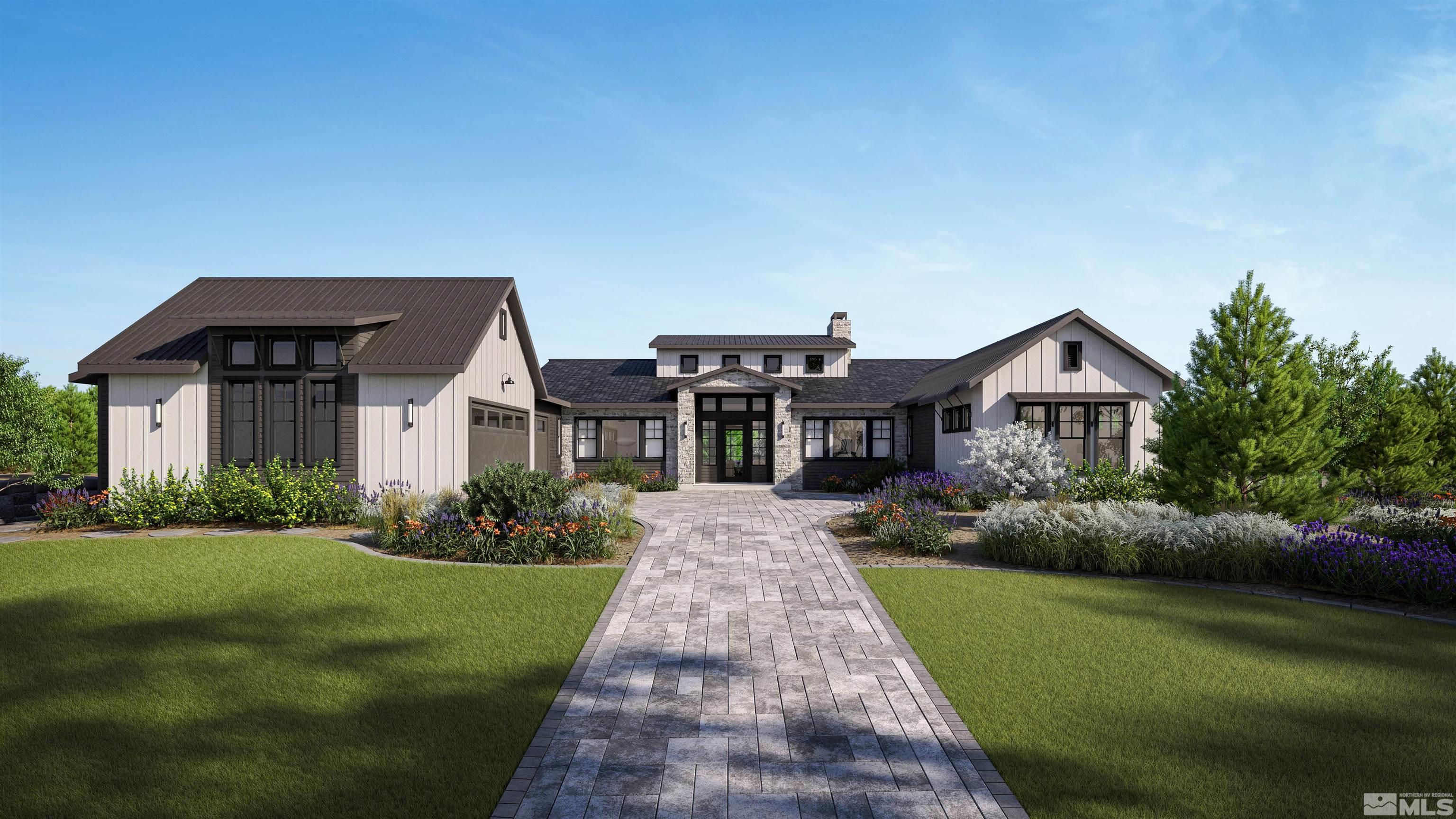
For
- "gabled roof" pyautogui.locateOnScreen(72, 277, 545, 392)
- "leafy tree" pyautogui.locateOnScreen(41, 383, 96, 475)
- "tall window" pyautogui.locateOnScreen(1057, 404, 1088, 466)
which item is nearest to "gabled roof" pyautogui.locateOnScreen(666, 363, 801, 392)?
"gabled roof" pyautogui.locateOnScreen(72, 277, 545, 392)

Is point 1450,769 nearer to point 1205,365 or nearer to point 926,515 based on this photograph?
point 926,515

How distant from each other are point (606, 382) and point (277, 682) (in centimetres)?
2195

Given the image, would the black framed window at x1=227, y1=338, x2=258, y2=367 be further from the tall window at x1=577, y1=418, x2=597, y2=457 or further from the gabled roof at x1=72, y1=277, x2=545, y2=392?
the tall window at x1=577, y1=418, x2=597, y2=457

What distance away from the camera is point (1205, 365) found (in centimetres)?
1175

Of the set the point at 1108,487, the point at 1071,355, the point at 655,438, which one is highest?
the point at 1071,355

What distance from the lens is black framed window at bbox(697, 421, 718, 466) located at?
2495cm

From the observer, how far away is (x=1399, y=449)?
1576 cm

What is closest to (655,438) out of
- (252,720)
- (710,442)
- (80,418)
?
(710,442)

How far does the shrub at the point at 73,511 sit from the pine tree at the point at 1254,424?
1933cm

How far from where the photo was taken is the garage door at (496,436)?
1571 centimetres

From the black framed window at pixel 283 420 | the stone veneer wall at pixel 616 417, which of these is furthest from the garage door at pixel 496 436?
the stone veneer wall at pixel 616 417

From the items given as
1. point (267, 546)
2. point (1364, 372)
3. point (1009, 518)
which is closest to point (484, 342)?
point (267, 546)

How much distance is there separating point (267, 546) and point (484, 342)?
7063 millimetres

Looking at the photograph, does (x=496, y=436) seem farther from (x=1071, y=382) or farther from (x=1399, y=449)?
(x=1399, y=449)
